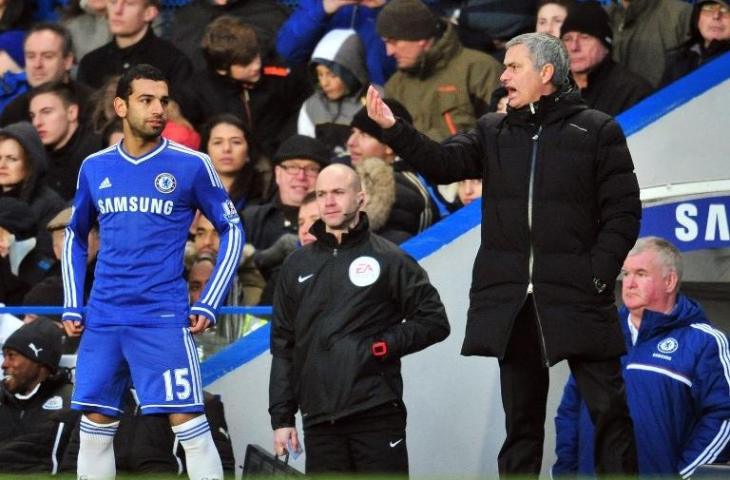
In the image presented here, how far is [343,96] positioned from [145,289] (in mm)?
4397

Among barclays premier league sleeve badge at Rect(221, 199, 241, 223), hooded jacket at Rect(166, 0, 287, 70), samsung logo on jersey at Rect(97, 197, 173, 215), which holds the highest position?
hooded jacket at Rect(166, 0, 287, 70)

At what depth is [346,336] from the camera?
8500 millimetres

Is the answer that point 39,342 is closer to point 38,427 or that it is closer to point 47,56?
point 38,427

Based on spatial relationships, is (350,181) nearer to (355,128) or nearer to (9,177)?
(355,128)

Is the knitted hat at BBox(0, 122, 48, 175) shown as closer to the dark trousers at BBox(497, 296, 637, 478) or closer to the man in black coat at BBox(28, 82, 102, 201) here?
the man in black coat at BBox(28, 82, 102, 201)

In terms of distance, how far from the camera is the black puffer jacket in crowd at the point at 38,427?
936 cm

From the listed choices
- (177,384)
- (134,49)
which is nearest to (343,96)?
(134,49)

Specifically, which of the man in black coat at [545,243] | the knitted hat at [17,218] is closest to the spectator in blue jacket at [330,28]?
the knitted hat at [17,218]

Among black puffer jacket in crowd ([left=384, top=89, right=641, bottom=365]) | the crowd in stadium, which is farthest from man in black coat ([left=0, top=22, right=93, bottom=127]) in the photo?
black puffer jacket in crowd ([left=384, top=89, right=641, bottom=365])

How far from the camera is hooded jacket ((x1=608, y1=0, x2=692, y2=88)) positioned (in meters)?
11.6

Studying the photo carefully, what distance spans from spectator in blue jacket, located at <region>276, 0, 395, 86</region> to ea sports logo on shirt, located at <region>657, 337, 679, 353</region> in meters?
4.24

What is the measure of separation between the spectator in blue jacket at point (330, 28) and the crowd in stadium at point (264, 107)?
0.5 inches

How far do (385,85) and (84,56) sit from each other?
8.55ft

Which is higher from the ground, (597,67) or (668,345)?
(597,67)
